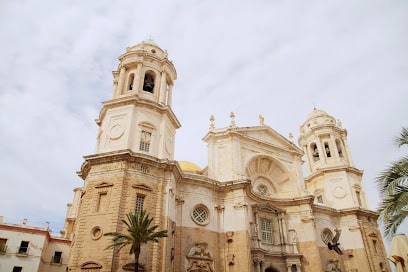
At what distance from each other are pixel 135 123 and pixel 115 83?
672 centimetres

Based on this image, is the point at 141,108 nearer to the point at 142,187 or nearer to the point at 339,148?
the point at 142,187

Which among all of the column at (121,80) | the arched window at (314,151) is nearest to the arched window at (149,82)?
the column at (121,80)

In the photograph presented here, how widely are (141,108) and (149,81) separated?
453cm

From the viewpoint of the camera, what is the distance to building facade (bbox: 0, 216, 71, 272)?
2991cm

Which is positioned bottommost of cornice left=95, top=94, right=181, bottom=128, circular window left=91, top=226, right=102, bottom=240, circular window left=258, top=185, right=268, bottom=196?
circular window left=91, top=226, right=102, bottom=240

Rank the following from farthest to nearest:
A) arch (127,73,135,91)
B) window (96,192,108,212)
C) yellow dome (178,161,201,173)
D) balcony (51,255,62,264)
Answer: yellow dome (178,161,201,173) → balcony (51,255,62,264) → arch (127,73,135,91) → window (96,192,108,212)

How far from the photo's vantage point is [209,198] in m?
28.4

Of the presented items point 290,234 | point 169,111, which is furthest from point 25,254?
point 290,234

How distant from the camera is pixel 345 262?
109 feet

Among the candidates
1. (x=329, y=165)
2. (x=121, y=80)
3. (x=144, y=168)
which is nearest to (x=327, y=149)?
(x=329, y=165)

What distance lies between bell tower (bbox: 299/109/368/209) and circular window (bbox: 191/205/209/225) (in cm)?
1653

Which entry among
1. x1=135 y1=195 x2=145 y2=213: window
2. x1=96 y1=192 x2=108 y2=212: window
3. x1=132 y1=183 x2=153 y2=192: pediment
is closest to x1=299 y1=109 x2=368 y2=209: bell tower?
x1=132 y1=183 x2=153 y2=192: pediment

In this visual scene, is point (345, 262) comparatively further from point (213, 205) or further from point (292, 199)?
point (213, 205)

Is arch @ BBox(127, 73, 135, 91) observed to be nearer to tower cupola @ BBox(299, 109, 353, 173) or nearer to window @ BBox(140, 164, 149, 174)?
window @ BBox(140, 164, 149, 174)
